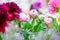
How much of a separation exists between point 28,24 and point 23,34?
0.05 m

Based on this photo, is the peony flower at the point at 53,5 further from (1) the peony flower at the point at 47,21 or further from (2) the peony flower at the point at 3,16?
(2) the peony flower at the point at 3,16

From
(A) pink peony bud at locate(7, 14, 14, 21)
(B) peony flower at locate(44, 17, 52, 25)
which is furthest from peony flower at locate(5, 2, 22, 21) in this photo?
(B) peony flower at locate(44, 17, 52, 25)

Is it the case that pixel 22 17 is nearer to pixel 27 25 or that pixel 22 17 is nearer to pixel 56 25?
pixel 27 25

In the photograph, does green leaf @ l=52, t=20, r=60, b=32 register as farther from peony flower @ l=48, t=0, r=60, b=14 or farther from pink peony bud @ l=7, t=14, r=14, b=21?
pink peony bud @ l=7, t=14, r=14, b=21

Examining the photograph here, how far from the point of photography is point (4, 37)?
0.71 m

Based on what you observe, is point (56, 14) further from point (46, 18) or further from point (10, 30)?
point (10, 30)

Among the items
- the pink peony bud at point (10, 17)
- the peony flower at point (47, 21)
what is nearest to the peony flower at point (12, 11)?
the pink peony bud at point (10, 17)

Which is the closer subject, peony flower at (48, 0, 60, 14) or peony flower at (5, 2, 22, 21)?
peony flower at (5, 2, 22, 21)

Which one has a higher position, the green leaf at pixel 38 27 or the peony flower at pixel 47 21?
the peony flower at pixel 47 21

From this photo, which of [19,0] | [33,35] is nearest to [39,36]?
[33,35]

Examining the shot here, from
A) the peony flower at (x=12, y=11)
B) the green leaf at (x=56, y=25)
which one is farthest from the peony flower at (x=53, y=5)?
the peony flower at (x=12, y=11)

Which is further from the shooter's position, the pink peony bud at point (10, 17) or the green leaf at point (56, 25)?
the green leaf at point (56, 25)

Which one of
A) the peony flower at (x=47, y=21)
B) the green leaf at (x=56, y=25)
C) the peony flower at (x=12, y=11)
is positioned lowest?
the green leaf at (x=56, y=25)

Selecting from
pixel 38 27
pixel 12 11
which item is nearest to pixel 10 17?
pixel 12 11
